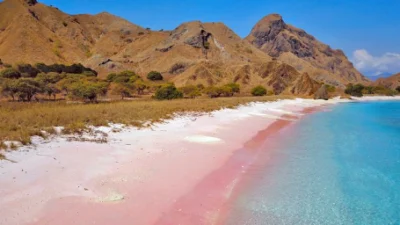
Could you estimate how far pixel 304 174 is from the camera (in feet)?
38.1

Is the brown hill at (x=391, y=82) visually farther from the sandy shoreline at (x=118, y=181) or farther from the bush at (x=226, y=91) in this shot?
the sandy shoreline at (x=118, y=181)

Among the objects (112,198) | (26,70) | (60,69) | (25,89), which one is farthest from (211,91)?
(112,198)

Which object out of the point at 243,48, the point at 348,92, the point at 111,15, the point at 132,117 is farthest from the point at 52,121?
the point at 111,15

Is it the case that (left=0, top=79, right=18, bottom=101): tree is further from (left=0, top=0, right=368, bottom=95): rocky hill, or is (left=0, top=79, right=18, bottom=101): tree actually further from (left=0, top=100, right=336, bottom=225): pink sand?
(left=0, top=0, right=368, bottom=95): rocky hill

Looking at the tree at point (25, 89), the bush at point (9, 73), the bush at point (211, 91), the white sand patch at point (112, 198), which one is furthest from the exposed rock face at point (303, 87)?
the white sand patch at point (112, 198)

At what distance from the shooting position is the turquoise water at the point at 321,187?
789 cm

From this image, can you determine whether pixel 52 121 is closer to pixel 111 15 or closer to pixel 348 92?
pixel 348 92

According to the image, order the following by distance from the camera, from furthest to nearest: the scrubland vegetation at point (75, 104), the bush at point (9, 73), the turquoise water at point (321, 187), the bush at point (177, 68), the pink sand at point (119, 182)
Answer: the bush at point (177, 68) → the bush at point (9, 73) → the scrubland vegetation at point (75, 104) → the turquoise water at point (321, 187) → the pink sand at point (119, 182)

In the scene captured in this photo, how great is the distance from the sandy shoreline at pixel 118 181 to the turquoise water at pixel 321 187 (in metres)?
0.97

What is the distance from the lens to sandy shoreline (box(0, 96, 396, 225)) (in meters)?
6.70

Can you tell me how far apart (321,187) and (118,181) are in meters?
6.78

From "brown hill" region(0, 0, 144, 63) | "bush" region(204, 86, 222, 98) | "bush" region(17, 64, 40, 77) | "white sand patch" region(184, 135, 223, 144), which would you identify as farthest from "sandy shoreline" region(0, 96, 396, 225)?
"brown hill" region(0, 0, 144, 63)

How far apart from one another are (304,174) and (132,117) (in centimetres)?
1216

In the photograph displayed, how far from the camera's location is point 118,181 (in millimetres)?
8773
